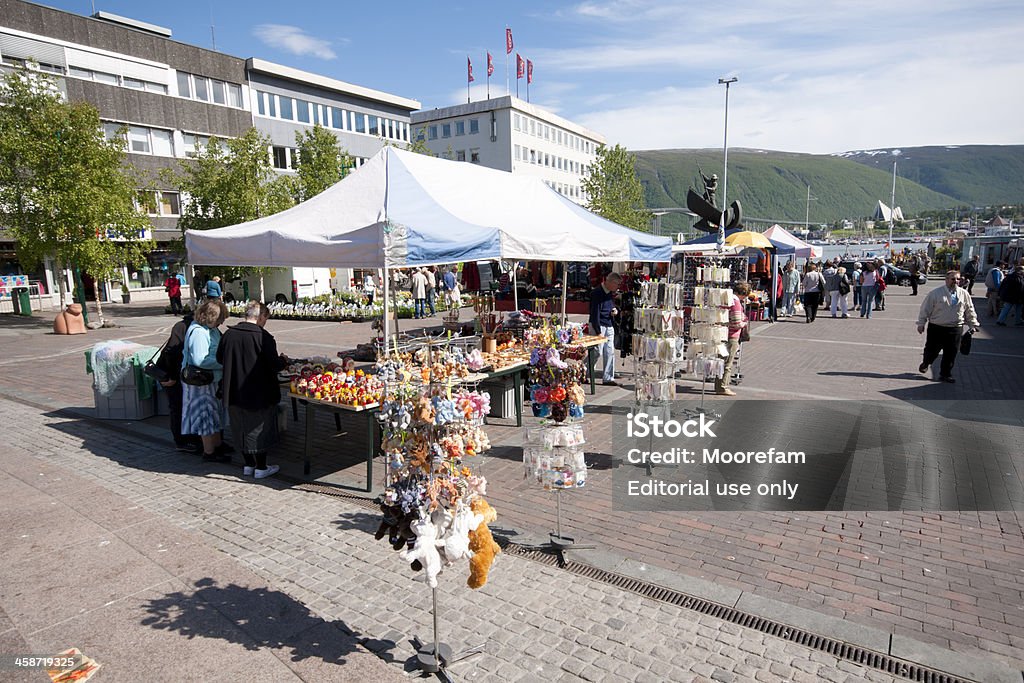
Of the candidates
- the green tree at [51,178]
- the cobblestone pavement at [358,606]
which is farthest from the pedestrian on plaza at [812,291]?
the green tree at [51,178]

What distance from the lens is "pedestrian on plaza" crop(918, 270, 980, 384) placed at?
32.3 ft

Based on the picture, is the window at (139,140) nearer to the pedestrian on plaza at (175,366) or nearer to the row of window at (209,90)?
the row of window at (209,90)

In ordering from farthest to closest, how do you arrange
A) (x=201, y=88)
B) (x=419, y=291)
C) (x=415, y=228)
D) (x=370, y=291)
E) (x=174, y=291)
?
(x=201, y=88) < (x=174, y=291) < (x=370, y=291) < (x=419, y=291) < (x=415, y=228)

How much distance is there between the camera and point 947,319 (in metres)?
9.94

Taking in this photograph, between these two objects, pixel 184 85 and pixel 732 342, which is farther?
pixel 184 85

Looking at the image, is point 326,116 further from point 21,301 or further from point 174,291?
point 21,301

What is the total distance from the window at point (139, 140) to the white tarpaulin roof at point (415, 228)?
2841cm

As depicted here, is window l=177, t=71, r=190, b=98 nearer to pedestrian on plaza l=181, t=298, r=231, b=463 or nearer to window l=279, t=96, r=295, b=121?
window l=279, t=96, r=295, b=121

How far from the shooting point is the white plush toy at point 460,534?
3.40 m

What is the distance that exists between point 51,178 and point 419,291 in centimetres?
1168

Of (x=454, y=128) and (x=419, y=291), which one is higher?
(x=454, y=128)

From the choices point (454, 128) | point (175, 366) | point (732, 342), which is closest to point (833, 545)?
point (732, 342)

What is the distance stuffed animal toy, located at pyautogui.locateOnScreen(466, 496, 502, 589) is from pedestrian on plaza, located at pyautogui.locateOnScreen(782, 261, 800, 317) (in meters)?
19.3

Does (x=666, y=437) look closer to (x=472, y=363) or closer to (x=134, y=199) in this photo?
(x=472, y=363)
